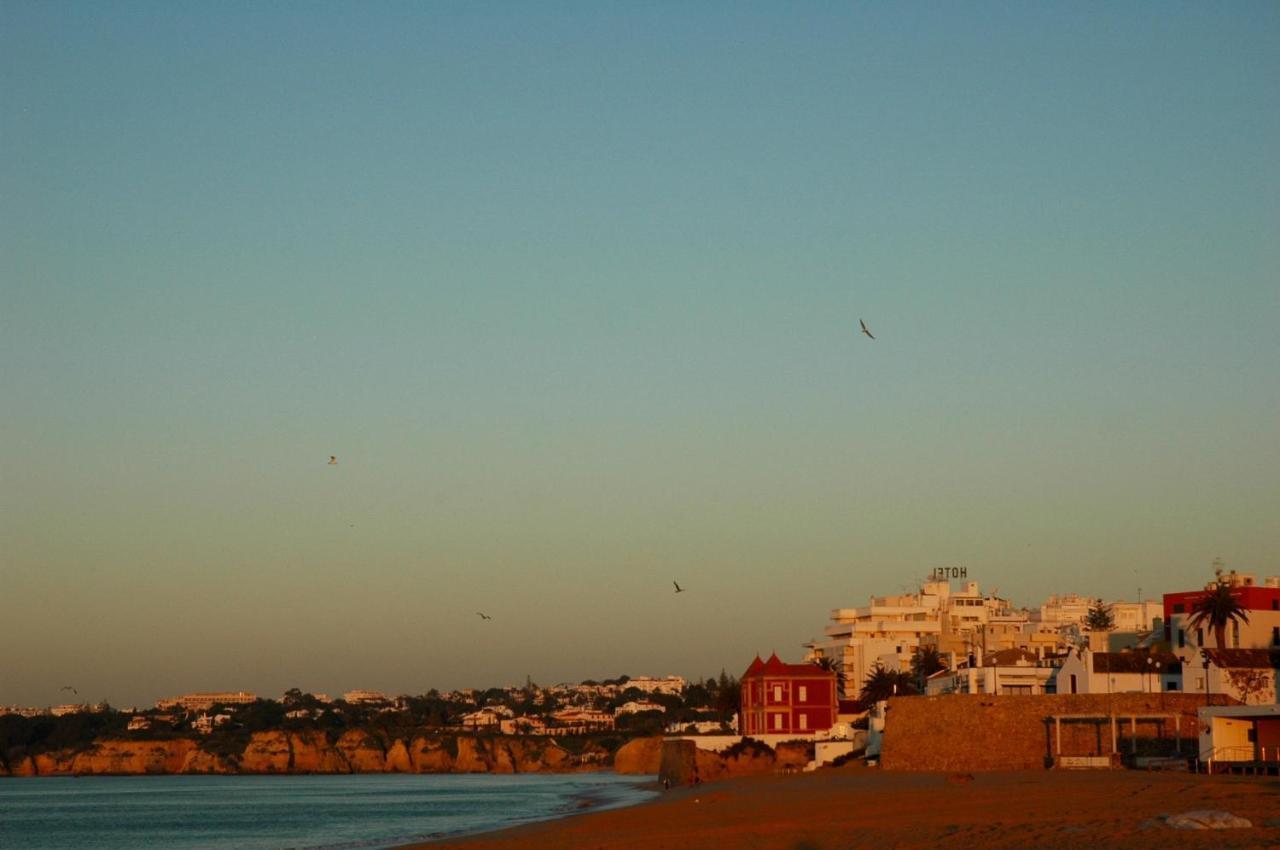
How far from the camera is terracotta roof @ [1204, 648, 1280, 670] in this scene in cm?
6228

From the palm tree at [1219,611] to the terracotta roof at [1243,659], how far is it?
352 cm

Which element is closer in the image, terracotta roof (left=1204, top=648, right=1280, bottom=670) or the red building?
terracotta roof (left=1204, top=648, right=1280, bottom=670)

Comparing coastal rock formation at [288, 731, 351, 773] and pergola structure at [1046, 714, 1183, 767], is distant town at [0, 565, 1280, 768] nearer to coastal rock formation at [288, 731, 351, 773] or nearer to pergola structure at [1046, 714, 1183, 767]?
pergola structure at [1046, 714, 1183, 767]

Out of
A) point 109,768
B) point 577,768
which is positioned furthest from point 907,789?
point 109,768

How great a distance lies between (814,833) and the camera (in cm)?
3875

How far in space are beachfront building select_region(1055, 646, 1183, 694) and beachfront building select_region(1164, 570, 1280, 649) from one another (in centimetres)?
235

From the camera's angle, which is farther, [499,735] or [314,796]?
[499,735]

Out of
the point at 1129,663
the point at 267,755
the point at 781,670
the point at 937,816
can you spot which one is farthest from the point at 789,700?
the point at 267,755

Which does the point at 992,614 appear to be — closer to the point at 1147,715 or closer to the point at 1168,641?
the point at 1168,641

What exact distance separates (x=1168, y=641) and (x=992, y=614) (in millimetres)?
58300

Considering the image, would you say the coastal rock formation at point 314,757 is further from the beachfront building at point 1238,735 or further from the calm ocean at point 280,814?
the beachfront building at point 1238,735

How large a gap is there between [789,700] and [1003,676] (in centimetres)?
1608

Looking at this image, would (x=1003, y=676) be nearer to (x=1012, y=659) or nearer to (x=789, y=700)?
(x=1012, y=659)

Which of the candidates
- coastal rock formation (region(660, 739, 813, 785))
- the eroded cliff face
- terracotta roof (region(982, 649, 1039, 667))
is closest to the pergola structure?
terracotta roof (region(982, 649, 1039, 667))
